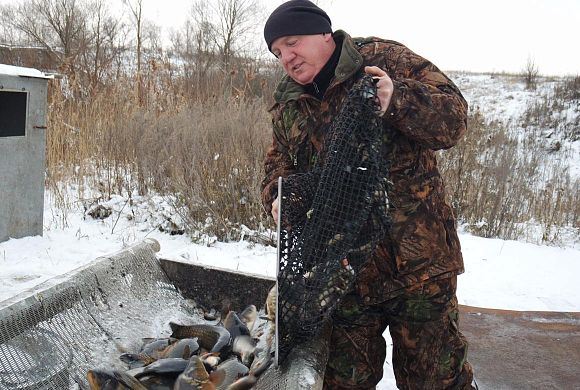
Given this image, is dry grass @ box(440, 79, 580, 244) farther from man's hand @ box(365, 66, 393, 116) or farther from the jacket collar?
man's hand @ box(365, 66, 393, 116)

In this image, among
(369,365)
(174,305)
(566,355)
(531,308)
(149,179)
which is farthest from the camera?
(149,179)

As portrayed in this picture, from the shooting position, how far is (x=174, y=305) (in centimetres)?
310

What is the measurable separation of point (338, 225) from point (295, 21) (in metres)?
0.89

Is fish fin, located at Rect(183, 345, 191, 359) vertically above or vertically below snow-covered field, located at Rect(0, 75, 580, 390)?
above

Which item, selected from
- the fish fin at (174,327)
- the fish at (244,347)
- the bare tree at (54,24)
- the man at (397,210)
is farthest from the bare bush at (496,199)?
Result: the bare tree at (54,24)

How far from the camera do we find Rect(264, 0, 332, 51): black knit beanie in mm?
2162

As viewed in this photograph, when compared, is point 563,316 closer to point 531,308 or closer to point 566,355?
point 531,308

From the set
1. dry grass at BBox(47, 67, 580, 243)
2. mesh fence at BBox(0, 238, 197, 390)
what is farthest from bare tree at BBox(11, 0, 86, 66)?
mesh fence at BBox(0, 238, 197, 390)

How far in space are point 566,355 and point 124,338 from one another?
2.90 metres

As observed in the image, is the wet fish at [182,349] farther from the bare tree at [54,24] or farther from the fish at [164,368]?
the bare tree at [54,24]

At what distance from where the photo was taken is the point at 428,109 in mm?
1954

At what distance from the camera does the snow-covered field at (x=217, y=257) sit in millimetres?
4520

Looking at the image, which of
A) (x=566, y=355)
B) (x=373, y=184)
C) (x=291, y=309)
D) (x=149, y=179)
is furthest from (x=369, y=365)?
(x=149, y=179)

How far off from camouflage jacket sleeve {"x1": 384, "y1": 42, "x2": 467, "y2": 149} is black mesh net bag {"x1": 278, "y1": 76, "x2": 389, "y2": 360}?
0.09m
